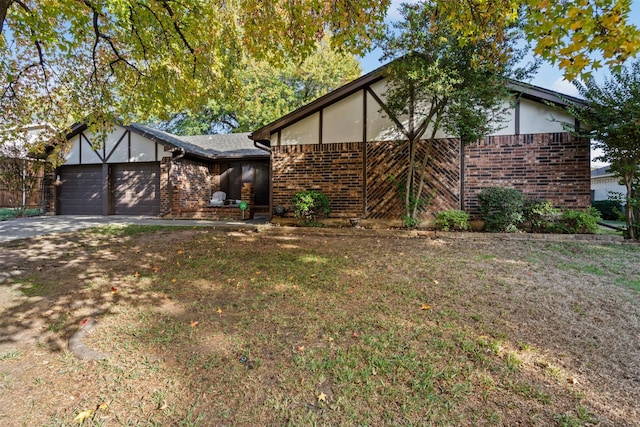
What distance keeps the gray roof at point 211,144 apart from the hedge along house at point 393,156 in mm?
4317

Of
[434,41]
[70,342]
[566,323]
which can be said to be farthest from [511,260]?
[70,342]

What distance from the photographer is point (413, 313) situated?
10.1 feet

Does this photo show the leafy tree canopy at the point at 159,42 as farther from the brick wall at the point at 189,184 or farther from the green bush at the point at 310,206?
the brick wall at the point at 189,184

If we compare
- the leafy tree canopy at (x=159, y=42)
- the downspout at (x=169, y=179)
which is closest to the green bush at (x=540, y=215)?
the leafy tree canopy at (x=159, y=42)

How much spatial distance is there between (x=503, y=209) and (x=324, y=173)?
470 centimetres

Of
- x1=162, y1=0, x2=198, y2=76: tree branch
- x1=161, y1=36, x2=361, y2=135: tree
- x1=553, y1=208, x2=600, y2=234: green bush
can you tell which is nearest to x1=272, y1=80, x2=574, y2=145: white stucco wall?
x1=553, y1=208, x2=600, y2=234: green bush

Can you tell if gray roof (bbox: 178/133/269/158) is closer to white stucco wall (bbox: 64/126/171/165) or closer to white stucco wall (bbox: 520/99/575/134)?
white stucco wall (bbox: 64/126/171/165)

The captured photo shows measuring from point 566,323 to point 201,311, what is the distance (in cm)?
363

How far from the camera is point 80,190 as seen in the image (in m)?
13.6

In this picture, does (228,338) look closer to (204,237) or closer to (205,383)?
(205,383)

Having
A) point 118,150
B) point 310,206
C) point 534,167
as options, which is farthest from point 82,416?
point 118,150

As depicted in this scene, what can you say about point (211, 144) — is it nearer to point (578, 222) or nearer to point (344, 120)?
point (344, 120)

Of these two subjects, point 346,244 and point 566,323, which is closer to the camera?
point 566,323

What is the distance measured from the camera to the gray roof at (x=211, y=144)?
12.5 m
